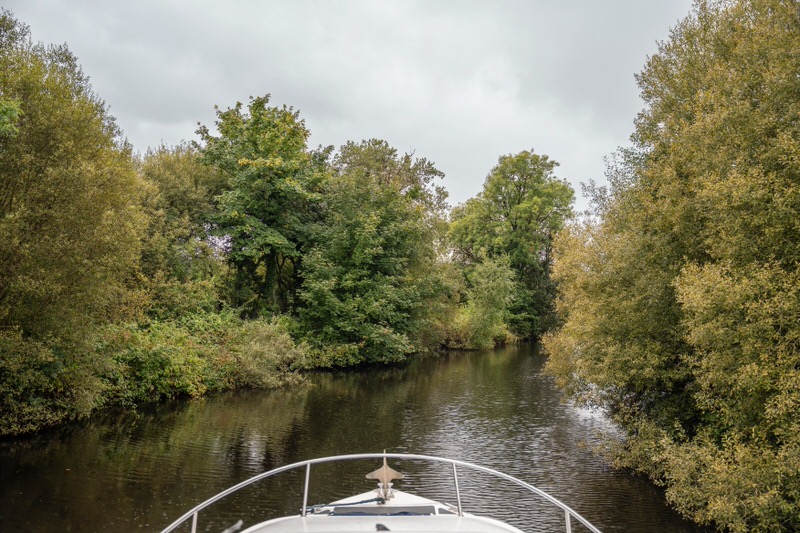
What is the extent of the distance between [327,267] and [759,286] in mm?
28468

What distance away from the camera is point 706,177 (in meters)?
14.9

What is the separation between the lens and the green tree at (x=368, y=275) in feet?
124

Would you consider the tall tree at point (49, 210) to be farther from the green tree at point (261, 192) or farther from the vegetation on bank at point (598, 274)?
the green tree at point (261, 192)

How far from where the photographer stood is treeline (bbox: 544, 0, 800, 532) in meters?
11.9

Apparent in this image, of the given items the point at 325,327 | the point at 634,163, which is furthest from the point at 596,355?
the point at 325,327

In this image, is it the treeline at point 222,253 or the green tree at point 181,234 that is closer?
the treeline at point 222,253

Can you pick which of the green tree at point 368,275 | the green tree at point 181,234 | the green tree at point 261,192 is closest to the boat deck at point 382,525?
the green tree at point 181,234

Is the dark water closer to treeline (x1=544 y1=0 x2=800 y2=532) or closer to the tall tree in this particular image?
treeline (x1=544 y1=0 x2=800 y2=532)

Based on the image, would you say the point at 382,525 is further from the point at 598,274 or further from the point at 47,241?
the point at 47,241

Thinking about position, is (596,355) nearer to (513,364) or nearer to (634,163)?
(634,163)

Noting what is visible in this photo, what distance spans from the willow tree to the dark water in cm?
178

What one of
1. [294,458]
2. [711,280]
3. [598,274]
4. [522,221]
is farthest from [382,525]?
[522,221]

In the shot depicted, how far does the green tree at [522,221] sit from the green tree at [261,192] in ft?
87.0

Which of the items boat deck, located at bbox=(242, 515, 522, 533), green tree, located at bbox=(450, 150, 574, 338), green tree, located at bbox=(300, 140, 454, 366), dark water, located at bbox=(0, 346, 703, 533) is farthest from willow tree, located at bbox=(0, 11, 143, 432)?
green tree, located at bbox=(450, 150, 574, 338)
